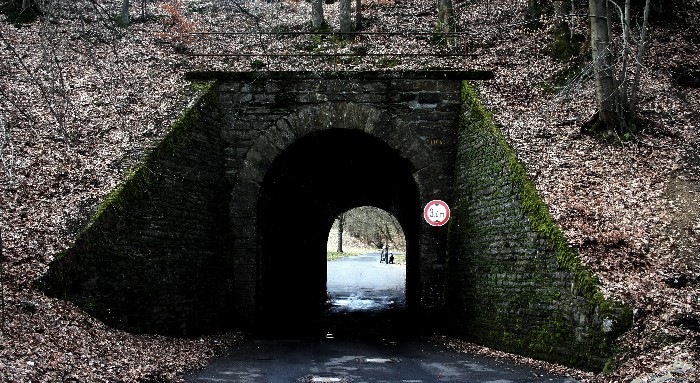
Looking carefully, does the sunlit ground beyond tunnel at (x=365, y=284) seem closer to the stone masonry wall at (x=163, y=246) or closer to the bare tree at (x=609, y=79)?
the stone masonry wall at (x=163, y=246)

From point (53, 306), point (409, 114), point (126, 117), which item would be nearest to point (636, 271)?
point (409, 114)

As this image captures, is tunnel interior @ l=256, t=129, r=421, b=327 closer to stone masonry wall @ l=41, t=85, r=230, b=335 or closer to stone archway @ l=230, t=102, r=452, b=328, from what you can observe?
stone archway @ l=230, t=102, r=452, b=328

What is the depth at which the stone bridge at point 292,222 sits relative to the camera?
902 centimetres

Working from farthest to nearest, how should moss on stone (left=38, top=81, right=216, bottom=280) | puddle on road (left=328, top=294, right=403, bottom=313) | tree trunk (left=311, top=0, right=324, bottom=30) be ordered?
tree trunk (left=311, top=0, right=324, bottom=30) → puddle on road (left=328, top=294, right=403, bottom=313) → moss on stone (left=38, top=81, right=216, bottom=280)

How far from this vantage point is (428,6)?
24.7m

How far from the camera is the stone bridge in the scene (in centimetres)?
902

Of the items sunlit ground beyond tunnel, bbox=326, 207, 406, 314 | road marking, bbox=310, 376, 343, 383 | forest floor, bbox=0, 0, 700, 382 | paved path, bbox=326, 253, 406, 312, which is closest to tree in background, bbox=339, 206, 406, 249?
sunlit ground beyond tunnel, bbox=326, 207, 406, 314

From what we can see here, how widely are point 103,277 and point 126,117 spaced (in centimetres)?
463

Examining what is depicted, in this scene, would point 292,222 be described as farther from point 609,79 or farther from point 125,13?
point 125,13

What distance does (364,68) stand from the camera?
49.4ft

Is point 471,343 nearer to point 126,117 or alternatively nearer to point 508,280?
point 508,280

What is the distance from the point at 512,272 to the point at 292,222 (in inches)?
362

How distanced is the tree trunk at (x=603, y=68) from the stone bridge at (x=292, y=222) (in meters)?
2.14

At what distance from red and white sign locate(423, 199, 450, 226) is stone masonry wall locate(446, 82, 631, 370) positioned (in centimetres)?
26
